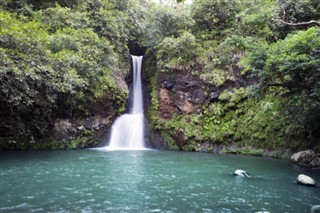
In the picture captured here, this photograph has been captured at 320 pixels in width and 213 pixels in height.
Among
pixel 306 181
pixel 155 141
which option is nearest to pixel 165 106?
pixel 155 141

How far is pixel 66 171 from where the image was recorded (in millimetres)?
11594

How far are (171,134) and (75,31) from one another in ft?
29.8

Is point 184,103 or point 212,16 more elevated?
point 212,16

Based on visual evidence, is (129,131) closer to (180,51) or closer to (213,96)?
(213,96)

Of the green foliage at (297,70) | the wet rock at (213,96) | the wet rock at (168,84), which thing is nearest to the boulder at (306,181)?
the green foliage at (297,70)

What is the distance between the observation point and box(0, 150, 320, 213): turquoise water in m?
7.45

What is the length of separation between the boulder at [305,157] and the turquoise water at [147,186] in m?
0.85

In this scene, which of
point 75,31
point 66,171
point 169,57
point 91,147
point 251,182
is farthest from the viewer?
point 169,57

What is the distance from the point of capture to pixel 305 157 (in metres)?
14.4

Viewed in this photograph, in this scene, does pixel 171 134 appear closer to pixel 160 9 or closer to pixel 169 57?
pixel 169 57

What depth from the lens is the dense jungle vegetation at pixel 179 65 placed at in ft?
41.6

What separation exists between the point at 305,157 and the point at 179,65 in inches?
412

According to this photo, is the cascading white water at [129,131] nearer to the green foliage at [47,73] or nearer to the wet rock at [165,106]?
the green foliage at [47,73]

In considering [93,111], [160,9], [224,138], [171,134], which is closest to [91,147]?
[93,111]
